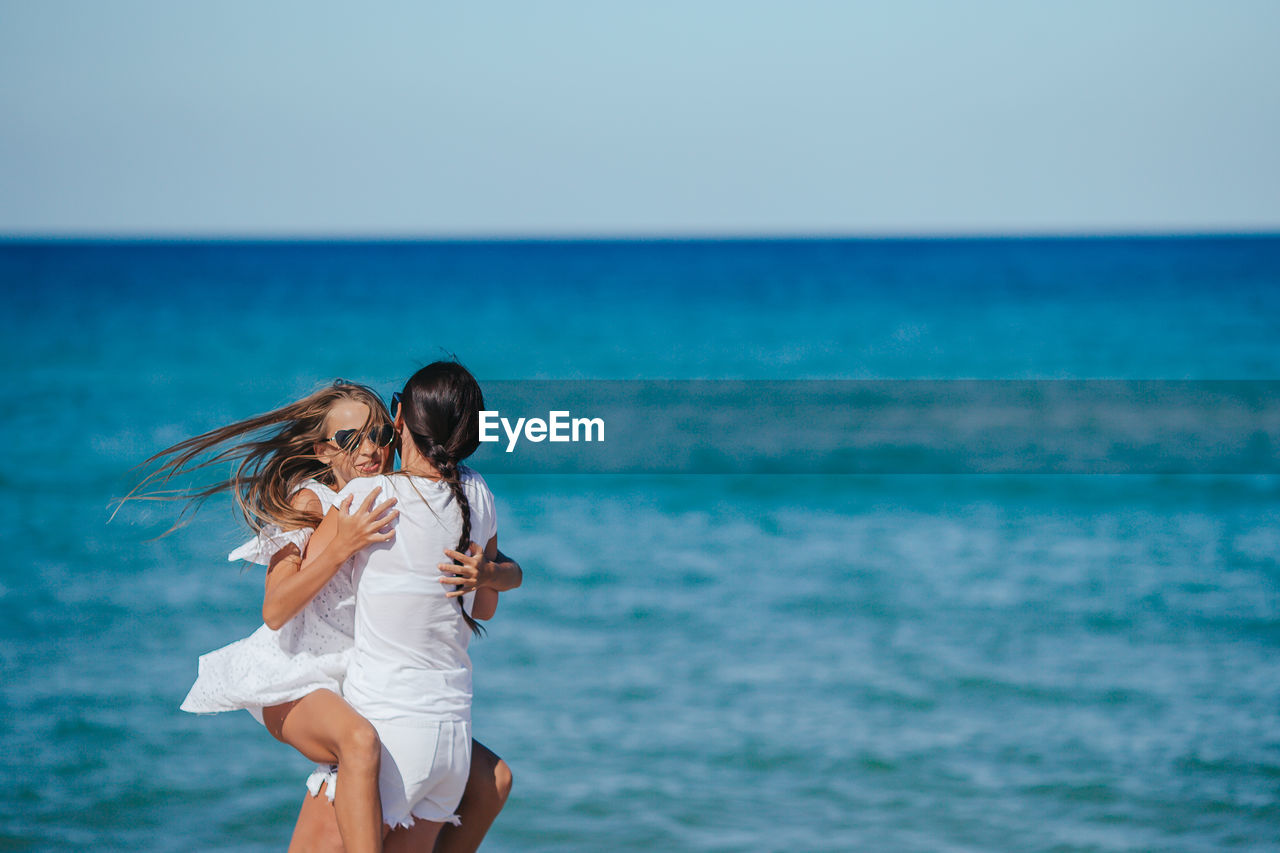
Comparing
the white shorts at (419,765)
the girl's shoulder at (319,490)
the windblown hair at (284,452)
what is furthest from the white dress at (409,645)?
the windblown hair at (284,452)

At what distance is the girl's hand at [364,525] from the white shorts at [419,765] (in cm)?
43

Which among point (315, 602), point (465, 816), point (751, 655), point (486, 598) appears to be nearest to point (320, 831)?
point (465, 816)

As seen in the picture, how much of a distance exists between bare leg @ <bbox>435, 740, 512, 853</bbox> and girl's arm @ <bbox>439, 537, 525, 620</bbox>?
0.39m

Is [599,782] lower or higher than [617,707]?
lower

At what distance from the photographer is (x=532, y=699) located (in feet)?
20.9

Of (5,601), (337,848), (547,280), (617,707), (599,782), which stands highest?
(547,280)

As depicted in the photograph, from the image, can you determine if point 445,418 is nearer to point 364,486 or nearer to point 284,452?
point 364,486

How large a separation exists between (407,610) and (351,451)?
1.83 feet

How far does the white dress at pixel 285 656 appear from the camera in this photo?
3.06 meters

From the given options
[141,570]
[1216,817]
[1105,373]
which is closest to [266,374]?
[141,570]

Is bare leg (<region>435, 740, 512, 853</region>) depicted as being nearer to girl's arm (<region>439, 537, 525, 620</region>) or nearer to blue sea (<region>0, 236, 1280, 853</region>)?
girl's arm (<region>439, 537, 525, 620</region>)

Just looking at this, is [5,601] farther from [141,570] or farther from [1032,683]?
[1032,683]

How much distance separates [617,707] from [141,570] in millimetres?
4328

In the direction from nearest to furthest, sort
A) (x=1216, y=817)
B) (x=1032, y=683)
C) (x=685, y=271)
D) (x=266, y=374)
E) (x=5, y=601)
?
(x=1216, y=817)
(x=1032, y=683)
(x=5, y=601)
(x=266, y=374)
(x=685, y=271)
